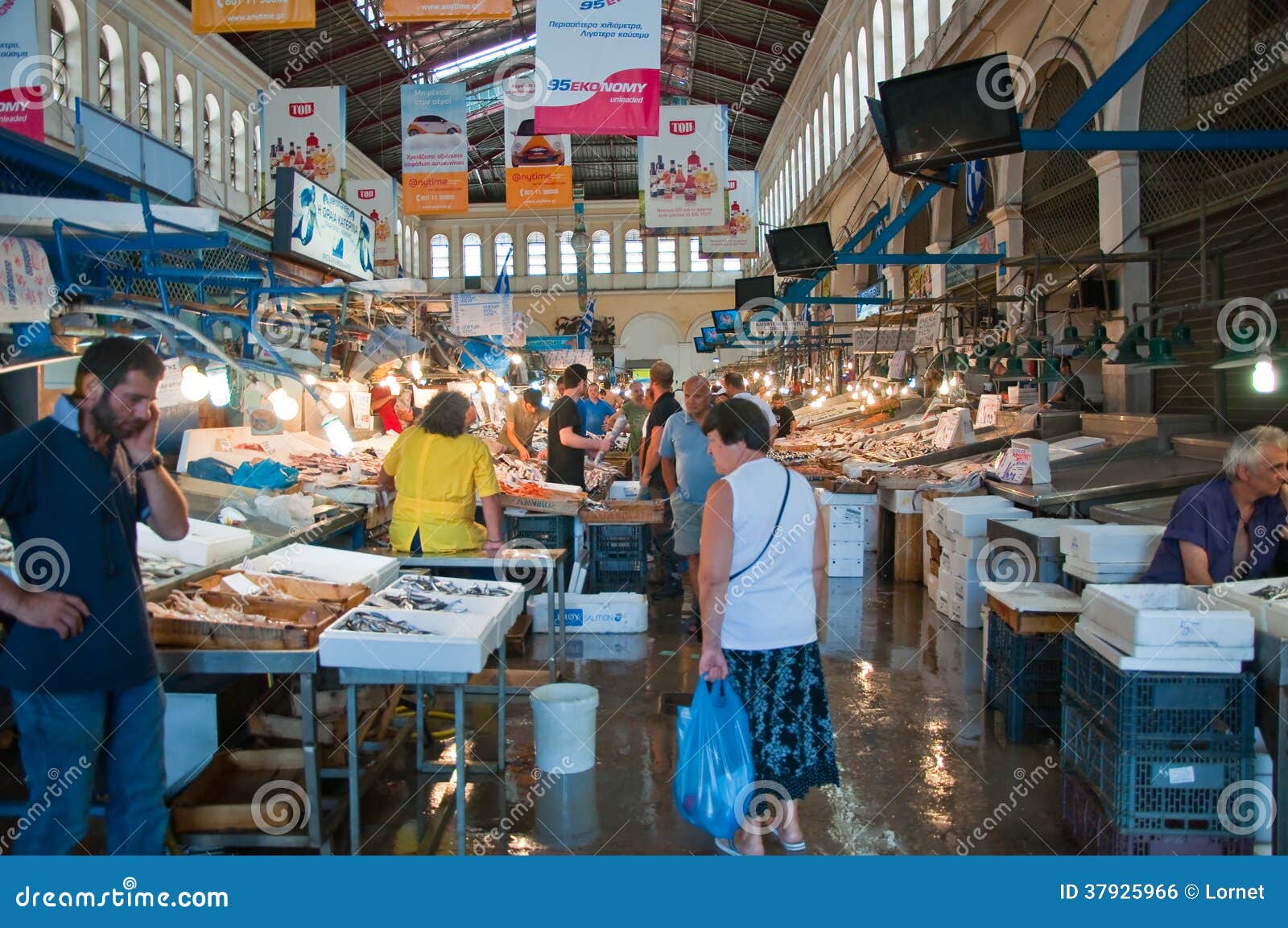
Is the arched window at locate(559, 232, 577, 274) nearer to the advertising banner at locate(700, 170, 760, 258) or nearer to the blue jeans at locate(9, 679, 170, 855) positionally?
the advertising banner at locate(700, 170, 760, 258)

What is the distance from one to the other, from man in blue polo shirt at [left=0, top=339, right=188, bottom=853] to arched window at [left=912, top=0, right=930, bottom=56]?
15339 mm

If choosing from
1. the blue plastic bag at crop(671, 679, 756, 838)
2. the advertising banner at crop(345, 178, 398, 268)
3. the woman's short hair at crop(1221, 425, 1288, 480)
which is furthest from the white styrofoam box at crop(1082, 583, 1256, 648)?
the advertising banner at crop(345, 178, 398, 268)

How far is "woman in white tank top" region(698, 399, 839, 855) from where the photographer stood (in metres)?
3.48

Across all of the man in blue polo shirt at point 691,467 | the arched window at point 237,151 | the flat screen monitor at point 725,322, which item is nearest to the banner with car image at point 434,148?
the flat screen monitor at point 725,322

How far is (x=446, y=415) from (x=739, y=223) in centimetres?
1285

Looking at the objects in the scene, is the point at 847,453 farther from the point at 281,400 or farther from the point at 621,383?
the point at 621,383

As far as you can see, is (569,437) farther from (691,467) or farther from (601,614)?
(691,467)

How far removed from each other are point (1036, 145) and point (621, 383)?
2948cm

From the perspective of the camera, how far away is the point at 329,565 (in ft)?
16.1

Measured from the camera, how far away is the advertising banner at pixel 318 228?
741cm

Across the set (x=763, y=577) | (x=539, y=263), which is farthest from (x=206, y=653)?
(x=539, y=263)

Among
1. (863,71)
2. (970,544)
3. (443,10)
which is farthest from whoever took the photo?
(863,71)

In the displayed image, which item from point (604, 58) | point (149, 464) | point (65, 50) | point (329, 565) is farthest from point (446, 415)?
point (65, 50)

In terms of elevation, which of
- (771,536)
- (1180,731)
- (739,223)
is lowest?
(1180,731)
